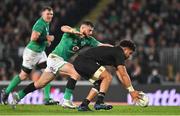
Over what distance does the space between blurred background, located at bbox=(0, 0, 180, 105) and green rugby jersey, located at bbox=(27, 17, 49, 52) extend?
4.71 meters

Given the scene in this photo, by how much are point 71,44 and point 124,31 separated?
11.4 m

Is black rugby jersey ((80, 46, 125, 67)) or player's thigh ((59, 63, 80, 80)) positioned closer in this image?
black rugby jersey ((80, 46, 125, 67))

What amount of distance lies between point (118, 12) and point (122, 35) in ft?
6.89

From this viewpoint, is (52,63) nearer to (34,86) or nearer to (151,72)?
(34,86)

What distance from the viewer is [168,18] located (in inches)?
1077

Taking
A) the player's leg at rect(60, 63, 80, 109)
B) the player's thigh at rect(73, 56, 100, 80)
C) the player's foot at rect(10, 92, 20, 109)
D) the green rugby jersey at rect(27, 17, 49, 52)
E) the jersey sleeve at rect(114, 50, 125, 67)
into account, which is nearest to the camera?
the jersey sleeve at rect(114, 50, 125, 67)

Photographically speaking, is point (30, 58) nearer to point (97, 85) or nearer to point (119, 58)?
point (97, 85)

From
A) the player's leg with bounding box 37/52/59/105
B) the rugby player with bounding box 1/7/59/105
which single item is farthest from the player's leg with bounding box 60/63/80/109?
the player's leg with bounding box 37/52/59/105

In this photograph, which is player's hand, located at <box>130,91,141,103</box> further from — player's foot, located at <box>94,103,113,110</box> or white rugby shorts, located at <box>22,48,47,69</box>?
white rugby shorts, located at <box>22,48,47,69</box>

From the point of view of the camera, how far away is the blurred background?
75.9 feet

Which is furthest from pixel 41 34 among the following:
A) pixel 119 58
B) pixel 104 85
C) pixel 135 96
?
pixel 135 96

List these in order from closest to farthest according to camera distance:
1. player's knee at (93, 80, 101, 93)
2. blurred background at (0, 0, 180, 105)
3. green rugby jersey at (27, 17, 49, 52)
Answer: player's knee at (93, 80, 101, 93) → green rugby jersey at (27, 17, 49, 52) → blurred background at (0, 0, 180, 105)

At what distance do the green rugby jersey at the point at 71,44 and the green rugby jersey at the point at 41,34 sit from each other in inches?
25.8

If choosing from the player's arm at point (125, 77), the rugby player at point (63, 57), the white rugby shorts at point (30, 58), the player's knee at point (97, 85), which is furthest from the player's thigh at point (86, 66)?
the white rugby shorts at point (30, 58)
